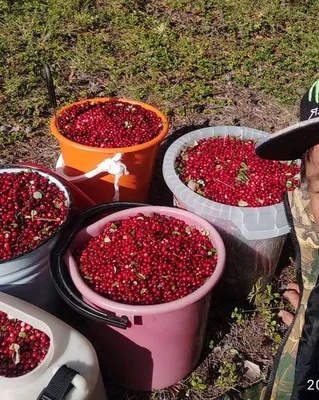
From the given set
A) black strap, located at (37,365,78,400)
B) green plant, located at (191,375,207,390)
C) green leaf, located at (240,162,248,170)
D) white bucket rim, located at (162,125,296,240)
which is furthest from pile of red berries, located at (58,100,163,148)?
black strap, located at (37,365,78,400)

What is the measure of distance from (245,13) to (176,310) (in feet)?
17.0

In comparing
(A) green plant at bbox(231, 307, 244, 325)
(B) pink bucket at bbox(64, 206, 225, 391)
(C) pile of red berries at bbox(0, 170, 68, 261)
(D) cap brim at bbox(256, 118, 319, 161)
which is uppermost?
(D) cap brim at bbox(256, 118, 319, 161)

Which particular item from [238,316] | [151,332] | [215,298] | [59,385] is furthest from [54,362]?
[215,298]

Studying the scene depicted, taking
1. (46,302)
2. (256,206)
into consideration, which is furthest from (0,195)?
(256,206)

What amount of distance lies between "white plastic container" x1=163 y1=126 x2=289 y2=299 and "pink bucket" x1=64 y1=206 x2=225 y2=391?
155 millimetres

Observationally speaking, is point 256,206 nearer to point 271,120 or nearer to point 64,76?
point 271,120

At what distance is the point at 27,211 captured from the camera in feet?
8.54

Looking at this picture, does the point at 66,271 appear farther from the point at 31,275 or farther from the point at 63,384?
the point at 63,384

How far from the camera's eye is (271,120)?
15.1 ft

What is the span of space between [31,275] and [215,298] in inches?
48.0

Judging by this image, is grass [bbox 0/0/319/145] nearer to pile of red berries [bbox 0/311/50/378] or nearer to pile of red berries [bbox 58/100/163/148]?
pile of red berries [bbox 58/100/163/148]

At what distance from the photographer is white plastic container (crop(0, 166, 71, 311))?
2391mm

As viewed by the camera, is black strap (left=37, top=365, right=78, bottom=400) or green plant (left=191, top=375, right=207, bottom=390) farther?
green plant (left=191, top=375, right=207, bottom=390)

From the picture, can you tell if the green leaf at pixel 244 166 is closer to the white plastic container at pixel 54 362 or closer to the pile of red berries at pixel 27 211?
the pile of red berries at pixel 27 211
